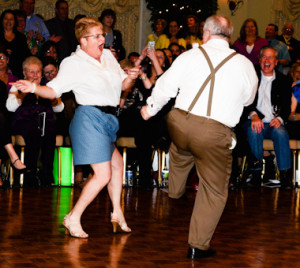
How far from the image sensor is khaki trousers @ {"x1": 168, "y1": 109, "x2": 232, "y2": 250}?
434cm

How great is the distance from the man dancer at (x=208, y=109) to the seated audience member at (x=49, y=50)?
495 cm

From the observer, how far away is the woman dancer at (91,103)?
4.94m

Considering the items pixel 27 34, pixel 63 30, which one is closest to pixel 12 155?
pixel 27 34

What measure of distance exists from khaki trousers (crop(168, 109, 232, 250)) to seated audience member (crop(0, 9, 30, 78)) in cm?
497

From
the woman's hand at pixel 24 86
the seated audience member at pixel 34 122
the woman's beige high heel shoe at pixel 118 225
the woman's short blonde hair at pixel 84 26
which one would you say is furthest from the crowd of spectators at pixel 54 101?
the woman's hand at pixel 24 86

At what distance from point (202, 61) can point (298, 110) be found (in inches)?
195

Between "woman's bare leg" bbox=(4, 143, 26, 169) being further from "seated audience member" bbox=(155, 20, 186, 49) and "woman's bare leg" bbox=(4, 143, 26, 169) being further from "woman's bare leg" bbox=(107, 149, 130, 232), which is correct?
"seated audience member" bbox=(155, 20, 186, 49)

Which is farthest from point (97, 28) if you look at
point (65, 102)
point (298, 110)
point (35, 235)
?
point (298, 110)

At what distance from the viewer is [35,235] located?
16.5 feet

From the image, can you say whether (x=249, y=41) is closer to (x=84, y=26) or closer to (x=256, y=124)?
(x=256, y=124)

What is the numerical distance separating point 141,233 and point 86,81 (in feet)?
4.01

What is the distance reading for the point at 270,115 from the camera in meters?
8.62

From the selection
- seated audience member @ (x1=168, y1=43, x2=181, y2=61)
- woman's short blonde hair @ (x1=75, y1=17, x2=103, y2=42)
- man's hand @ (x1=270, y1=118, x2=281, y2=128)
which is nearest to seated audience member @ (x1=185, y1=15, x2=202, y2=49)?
seated audience member @ (x1=168, y1=43, x2=181, y2=61)

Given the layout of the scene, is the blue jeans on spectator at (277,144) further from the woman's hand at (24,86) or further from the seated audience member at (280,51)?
the woman's hand at (24,86)
